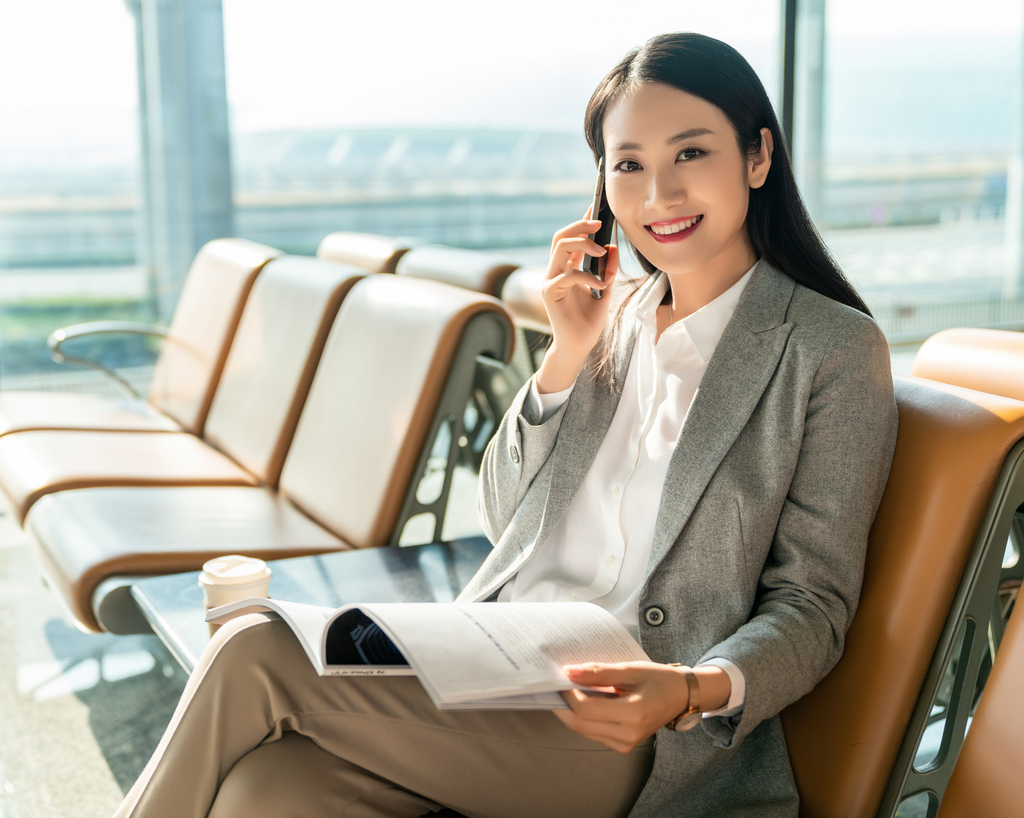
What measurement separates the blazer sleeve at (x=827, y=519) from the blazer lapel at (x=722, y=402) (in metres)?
0.07

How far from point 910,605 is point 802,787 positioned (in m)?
0.26

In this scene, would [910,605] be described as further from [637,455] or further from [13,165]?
[13,165]

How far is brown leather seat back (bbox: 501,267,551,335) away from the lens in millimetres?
2174

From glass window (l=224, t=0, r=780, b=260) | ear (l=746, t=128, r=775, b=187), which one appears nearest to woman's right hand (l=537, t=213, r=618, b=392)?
ear (l=746, t=128, r=775, b=187)

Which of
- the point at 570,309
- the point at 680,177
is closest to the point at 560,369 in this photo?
the point at 570,309

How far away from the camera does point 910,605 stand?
1087 mm

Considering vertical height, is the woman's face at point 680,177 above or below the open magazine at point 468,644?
above

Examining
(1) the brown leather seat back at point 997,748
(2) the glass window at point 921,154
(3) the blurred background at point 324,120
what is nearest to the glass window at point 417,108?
(3) the blurred background at point 324,120

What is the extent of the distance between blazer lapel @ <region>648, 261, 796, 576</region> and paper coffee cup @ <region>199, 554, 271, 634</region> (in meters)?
0.54

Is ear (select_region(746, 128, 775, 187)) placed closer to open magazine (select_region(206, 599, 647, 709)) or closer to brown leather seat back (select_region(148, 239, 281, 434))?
open magazine (select_region(206, 599, 647, 709))

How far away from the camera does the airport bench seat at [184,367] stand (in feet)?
9.89

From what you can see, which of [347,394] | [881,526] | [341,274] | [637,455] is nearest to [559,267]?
[637,455]

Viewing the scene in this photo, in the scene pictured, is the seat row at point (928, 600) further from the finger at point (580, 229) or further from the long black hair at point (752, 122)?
the finger at point (580, 229)

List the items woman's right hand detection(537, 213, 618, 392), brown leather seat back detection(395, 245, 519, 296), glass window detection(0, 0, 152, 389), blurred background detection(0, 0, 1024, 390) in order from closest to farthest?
woman's right hand detection(537, 213, 618, 392) → brown leather seat back detection(395, 245, 519, 296) → glass window detection(0, 0, 152, 389) → blurred background detection(0, 0, 1024, 390)
